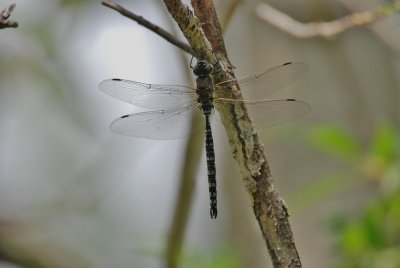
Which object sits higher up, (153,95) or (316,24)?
(316,24)

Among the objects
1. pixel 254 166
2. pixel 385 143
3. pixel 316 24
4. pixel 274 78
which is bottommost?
pixel 254 166

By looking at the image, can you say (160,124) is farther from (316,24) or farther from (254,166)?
(254,166)

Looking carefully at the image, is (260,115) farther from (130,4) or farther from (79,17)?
(79,17)

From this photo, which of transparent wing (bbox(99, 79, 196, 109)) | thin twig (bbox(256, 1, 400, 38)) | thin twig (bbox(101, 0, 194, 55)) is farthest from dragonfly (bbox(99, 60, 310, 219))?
thin twig (bbox(101, 0, 194, 55))

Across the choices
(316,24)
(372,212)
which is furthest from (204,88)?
(316,24)

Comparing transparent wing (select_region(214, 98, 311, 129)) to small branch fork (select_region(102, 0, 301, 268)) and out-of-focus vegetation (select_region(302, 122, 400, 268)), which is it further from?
small branch fork (select_region(102, 0, 301, 268))

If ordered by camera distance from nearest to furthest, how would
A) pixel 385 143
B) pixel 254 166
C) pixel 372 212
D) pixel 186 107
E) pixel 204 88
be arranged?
pixel 254 166 < pixel 204 88 < pixel 186 107 < pixel 372 212 < pixel 385 143
